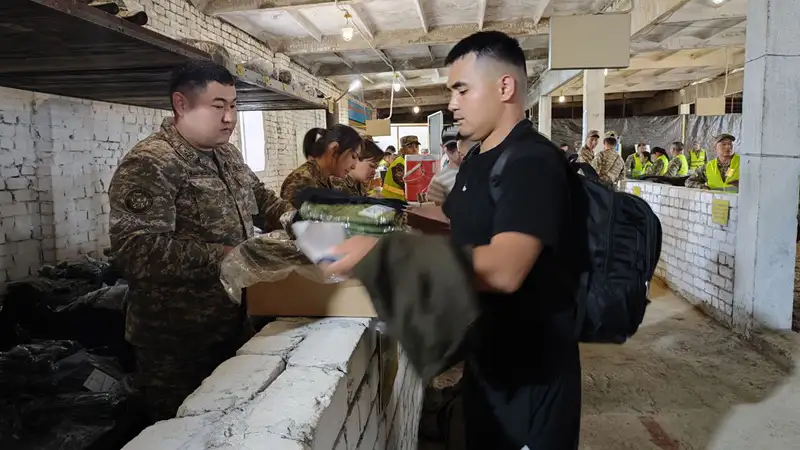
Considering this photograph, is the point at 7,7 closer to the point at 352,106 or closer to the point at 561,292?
the point at 561,292

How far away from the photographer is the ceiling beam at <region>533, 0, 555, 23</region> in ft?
22.7

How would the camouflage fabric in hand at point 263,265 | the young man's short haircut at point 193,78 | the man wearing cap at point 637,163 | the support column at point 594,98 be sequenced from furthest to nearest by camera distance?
1. the man wearing cap at point 637,163
2. the support column at point 594,98
3. the young man's short haircut at point 193,78
4. the camouflage fabric in hand at point 263,265

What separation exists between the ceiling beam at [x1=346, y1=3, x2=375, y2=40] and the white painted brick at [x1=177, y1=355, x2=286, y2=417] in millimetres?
6092

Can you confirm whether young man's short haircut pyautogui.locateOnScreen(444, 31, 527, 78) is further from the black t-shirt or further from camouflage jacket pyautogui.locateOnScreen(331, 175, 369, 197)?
camouflage jacket pyautogui.locateOnScreen(331, 175, 369, 197)

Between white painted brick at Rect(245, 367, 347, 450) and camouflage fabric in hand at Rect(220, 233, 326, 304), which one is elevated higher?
camouflage fabric in hand at Rect(220, 233, 326, 304)

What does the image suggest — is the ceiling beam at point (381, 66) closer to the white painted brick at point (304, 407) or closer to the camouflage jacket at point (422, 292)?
the white painted brick at point (304, 407)

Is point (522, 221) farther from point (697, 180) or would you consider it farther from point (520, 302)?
point (697, 180)

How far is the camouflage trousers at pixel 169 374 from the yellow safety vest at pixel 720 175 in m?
6.27

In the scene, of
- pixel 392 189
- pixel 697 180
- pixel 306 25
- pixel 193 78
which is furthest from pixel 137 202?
pixel 697 180

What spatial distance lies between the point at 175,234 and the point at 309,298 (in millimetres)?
562

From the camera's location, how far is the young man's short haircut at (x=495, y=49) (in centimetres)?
123

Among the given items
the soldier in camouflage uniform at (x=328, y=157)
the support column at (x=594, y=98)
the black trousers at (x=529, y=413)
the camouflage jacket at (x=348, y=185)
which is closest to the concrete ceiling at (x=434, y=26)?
the support column at (x=594, y=98)

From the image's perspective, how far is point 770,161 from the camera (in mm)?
3691

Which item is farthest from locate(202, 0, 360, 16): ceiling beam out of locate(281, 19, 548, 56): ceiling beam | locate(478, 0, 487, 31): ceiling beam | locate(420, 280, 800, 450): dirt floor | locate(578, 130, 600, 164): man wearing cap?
locate(420, 280, 800, 450): dirt floor
